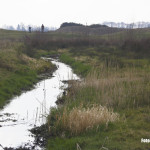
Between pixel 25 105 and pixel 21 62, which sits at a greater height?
pixel 21 62

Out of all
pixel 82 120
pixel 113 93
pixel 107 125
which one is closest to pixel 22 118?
pixel 82 120

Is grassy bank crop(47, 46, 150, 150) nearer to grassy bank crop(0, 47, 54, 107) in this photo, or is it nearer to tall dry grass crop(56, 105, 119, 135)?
tall dry grass crop(56, 105, 119, 135)

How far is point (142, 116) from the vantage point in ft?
28.7

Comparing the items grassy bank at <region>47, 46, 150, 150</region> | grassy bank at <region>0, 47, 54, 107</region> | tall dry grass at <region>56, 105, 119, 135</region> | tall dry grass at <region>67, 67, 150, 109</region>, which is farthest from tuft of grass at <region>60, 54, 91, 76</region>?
tall dry grass at <region>56, 105, 119, 135</region>

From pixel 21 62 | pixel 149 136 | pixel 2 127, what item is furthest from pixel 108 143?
pixel 21 62

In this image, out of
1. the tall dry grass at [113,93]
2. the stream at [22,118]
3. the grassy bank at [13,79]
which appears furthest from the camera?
the grassy bank at [13,79]

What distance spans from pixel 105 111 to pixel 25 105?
516 cm

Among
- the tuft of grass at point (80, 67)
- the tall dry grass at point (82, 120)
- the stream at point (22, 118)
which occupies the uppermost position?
the tuft of grass at point (80, 67)

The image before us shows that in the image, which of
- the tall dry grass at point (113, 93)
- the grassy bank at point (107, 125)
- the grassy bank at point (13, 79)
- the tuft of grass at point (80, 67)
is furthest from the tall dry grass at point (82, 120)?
the tuft of grass at point (80, 67)

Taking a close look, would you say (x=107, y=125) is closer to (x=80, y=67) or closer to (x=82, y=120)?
(x=82, y=120)

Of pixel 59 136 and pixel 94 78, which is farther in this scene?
pixel 94 78

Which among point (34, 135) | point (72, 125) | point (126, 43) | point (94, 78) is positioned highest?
point (126, 43)

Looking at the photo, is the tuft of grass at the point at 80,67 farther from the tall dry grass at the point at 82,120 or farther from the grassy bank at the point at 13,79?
the tall dry grass at the point at 82,120

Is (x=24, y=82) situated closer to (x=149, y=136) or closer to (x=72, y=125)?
(x=72, y=125)
